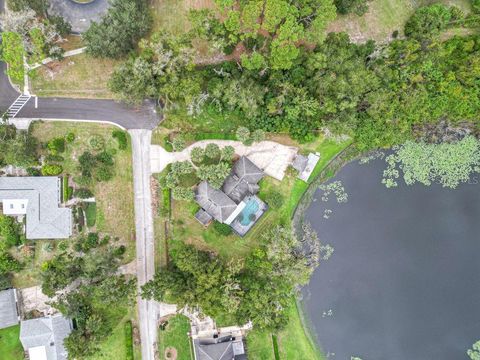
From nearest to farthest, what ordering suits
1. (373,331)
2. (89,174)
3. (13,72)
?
(13,72), (89,174), (373,331)

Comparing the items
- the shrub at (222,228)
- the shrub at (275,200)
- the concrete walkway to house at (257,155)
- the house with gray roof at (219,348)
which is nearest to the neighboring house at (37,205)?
the concrete walkway to house at (257,155)

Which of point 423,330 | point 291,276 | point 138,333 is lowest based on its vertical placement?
point 423,330

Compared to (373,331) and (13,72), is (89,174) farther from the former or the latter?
(373,331)

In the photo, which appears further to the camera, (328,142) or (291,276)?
(328,142)

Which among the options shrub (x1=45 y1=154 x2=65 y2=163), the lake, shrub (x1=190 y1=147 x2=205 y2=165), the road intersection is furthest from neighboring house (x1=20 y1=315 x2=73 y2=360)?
the lake

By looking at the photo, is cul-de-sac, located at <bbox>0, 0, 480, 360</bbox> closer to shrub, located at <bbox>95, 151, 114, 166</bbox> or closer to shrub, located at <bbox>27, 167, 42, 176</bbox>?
shrub, located at <bbox>95, 151, 114, 166</bbox>

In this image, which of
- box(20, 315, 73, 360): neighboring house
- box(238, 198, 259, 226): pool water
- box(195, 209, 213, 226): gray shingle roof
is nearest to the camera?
box(20, 315, 73, 360): neighboring house

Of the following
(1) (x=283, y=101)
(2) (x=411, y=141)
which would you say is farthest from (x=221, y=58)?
(2) (x=411, y=141)

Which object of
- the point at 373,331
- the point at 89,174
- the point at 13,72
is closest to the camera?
the point at 13,72
